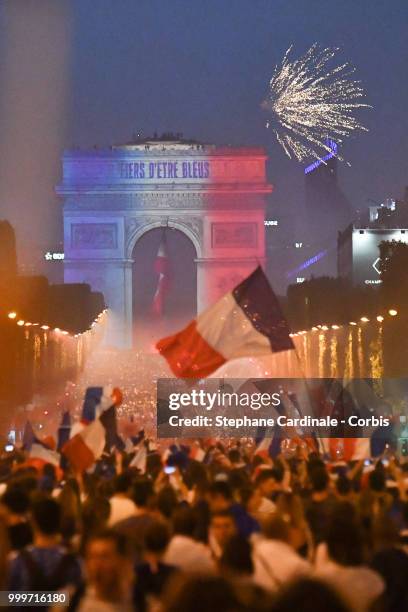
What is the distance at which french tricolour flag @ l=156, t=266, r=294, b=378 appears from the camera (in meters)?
14.7

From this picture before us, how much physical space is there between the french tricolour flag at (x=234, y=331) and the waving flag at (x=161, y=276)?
85367 millimetres

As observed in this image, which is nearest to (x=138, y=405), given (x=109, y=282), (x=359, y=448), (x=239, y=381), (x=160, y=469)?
(x=239, y=381)

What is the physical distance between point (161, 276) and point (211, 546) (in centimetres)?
9454

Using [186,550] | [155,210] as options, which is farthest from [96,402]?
[155,210]

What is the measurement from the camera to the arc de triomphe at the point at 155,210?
91.8 meters

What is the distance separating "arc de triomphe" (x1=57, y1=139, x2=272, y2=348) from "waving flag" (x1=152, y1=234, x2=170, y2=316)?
7.51 m

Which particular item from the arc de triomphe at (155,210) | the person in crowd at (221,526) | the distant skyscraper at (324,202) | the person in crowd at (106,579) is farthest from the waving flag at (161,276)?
the person in crowd at (106,579)

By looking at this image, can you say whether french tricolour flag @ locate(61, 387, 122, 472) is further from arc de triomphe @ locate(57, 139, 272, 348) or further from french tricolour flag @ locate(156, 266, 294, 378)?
arc de triomphe @ locate(57, 139, 272, 348)

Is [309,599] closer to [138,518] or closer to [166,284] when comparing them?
[138,518]

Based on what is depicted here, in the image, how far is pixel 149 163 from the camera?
9319 centimetres

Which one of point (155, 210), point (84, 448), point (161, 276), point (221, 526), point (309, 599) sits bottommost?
point (84, 448)

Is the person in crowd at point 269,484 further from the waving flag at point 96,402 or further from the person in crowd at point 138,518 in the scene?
the waving flag at point 96,402

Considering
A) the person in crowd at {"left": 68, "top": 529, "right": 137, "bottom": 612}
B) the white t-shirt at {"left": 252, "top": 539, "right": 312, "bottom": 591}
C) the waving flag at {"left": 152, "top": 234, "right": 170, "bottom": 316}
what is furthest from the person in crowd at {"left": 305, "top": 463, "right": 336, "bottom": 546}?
the waving flag at {"left": 152, "top": 234, "right": 170, "bottom": 316}

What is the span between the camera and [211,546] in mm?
8547
